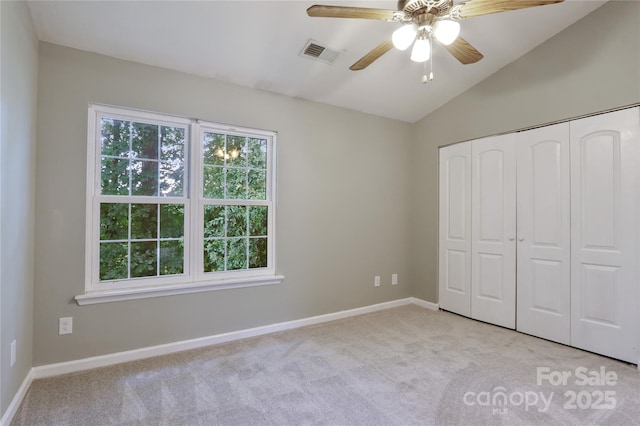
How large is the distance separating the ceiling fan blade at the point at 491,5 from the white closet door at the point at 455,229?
213 cm

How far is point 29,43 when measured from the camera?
83.3 inches

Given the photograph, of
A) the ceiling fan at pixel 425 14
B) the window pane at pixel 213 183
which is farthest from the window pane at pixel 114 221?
the ceiling fan at pixel 425 14

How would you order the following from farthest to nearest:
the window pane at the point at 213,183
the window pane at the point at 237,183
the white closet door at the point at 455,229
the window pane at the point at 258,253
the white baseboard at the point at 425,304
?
the white baseboard at the point at 425,304 < the white closet door at the point at 455,229 < the window pane at the point at 258,253 < the window pane at the point at 237,183 < the window pane at the point at 213,183

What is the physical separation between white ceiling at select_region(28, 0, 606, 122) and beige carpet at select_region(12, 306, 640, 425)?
2444 millimetres

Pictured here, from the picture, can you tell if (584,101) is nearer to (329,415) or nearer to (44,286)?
(329,415)

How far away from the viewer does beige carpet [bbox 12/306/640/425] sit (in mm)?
1908

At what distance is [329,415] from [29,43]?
301cm

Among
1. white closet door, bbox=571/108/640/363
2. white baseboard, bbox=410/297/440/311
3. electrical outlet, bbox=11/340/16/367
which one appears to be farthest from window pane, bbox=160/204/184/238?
white closet door, bbox=571/108/640/363

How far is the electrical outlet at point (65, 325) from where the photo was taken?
238 centimetres

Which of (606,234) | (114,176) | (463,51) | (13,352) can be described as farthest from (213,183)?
(606,234)

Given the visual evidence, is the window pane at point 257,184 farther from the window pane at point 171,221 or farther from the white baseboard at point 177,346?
the white baseboard at point 177,346

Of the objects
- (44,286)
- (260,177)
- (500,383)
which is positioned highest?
(260,177)

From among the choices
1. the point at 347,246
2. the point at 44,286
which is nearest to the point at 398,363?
the point at 347,246

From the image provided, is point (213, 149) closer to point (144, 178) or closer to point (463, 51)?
point (144, 178)
